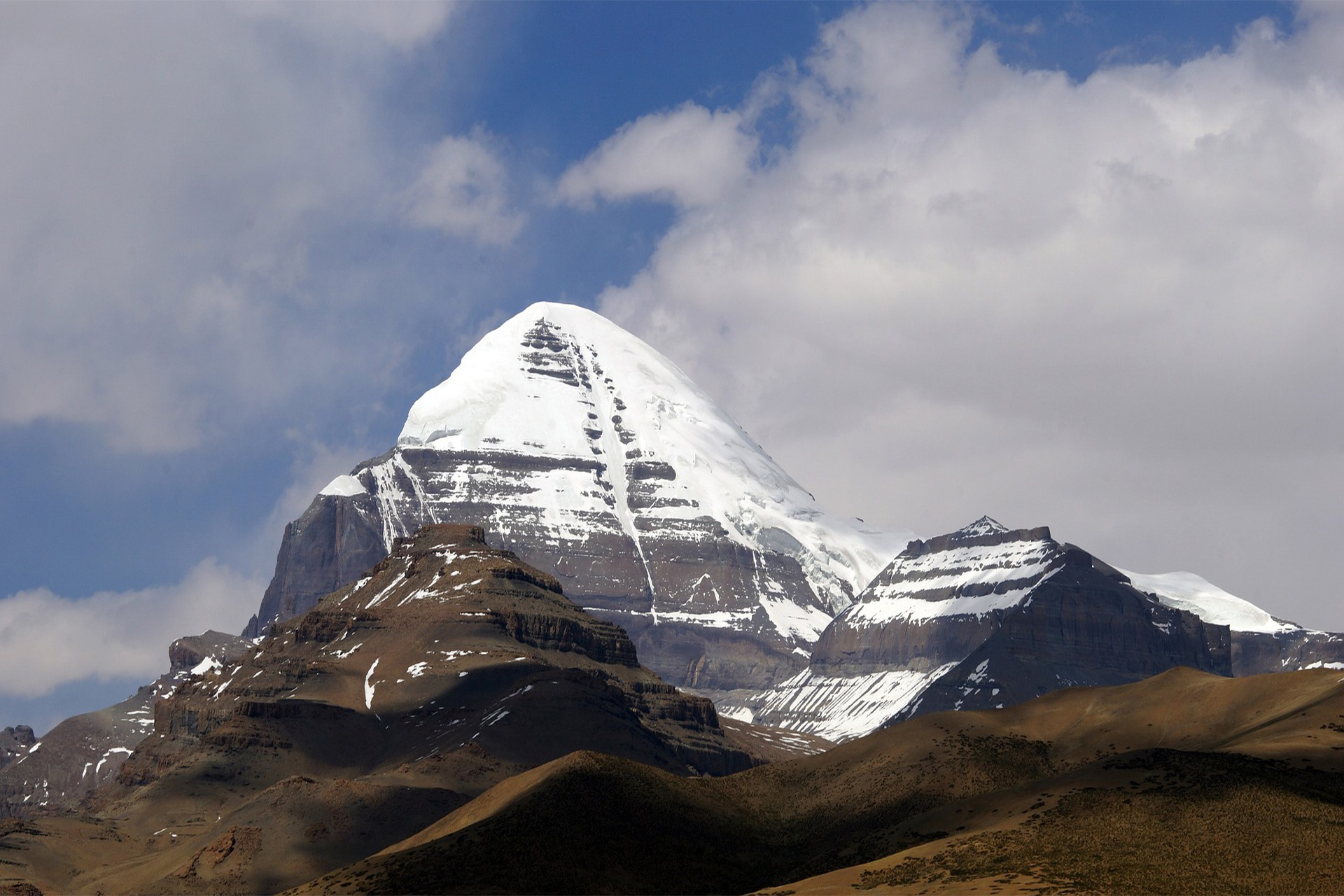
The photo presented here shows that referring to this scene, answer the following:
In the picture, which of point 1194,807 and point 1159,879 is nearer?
point 1159,879

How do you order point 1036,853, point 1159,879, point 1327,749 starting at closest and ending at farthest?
point 1159,879 < point 1036,853 < point 1327,749

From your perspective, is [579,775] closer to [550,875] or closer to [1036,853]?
[550,875]

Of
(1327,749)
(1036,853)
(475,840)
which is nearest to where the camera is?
(1036,853)

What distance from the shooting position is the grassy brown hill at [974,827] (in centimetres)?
14625

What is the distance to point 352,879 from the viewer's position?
18162 centimetres

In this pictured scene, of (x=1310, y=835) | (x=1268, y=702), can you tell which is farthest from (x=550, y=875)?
(x=1268, y=702)

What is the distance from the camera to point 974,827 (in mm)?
167750

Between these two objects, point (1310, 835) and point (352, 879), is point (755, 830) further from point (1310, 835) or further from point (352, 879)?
point (1310, 835)

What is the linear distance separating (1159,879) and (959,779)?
50021mm

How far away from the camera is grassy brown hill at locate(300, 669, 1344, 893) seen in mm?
146250

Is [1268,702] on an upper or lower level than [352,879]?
upper

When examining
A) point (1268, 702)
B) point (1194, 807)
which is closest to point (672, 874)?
point (1194, 807)

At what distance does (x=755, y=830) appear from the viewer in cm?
19462

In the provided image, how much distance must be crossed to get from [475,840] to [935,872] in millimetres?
47166
